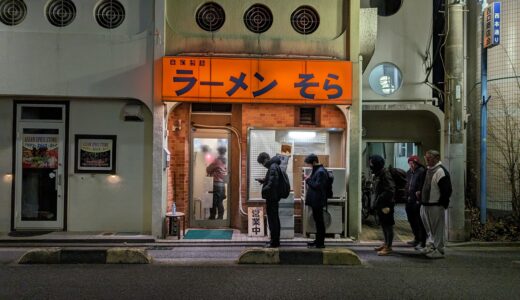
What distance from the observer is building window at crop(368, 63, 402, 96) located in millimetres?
12578

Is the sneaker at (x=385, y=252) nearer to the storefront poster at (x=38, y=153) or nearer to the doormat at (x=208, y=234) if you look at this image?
the doormat at (x=208, y=234)

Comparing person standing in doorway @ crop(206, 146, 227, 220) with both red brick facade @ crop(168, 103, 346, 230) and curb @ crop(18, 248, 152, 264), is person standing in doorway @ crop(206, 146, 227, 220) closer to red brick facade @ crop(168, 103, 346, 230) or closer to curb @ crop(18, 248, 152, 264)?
red brick facade @ crop(168, 103, 346, 230)

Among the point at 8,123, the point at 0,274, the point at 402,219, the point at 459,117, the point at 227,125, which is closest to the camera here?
the point at 0,274

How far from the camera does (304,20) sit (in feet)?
33.6

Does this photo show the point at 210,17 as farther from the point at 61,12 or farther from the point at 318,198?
the point at 318,198

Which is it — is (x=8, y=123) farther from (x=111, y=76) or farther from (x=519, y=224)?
(x=519, y=224)

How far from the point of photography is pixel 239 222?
1052 centimetres

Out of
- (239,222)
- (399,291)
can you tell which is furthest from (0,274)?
(399,291)

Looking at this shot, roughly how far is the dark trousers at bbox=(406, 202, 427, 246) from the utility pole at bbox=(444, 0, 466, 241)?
86 centimetres

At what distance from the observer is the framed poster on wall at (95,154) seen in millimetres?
9953

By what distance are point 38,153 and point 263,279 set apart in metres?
6.15

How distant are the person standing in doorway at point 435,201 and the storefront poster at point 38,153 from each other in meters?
7.56

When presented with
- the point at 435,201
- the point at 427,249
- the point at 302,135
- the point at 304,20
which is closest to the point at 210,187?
the point at 302,135

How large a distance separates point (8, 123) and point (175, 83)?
3748mm
